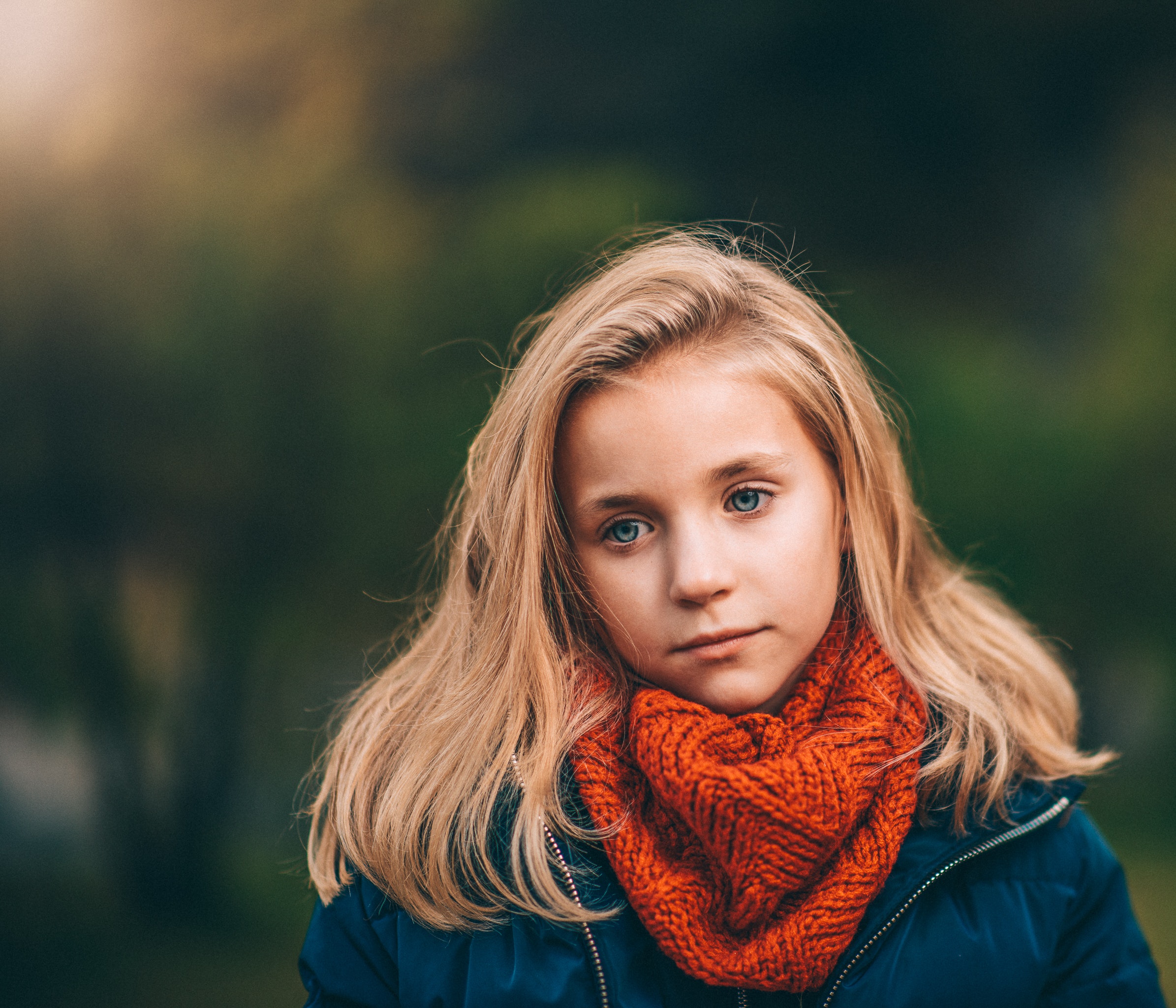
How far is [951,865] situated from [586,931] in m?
0.38

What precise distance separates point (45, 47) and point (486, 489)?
1586mm

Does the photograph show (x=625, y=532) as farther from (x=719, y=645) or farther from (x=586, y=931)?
(x=586, y=931)

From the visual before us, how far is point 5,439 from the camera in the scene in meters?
1.87

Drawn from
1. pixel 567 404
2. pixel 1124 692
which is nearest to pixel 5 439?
pixel 567 404

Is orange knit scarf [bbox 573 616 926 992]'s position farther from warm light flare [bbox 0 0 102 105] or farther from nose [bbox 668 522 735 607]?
warm light flare [bbox 0 0 102 105]

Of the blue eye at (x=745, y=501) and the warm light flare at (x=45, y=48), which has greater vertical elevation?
the warm light flare at (x=45, y=48)

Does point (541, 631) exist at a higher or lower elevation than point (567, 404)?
lower

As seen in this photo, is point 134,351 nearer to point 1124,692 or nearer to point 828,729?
point 828,729

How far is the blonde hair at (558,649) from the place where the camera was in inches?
35.8

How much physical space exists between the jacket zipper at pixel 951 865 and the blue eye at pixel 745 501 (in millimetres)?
418

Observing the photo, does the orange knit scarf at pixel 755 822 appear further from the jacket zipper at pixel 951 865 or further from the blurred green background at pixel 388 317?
the blurred green background at pixel 388 317

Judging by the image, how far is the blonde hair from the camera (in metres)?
0.91

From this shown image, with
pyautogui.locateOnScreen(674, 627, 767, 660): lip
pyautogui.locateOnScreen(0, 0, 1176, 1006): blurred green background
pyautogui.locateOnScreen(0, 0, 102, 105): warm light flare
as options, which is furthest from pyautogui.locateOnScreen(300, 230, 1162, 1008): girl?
pyautogui.locateOnScreen(0, 0, 102, 105): warm light flare

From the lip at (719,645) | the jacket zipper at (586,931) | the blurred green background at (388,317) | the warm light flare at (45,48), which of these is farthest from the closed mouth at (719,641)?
the warm light flare at (45,48)
